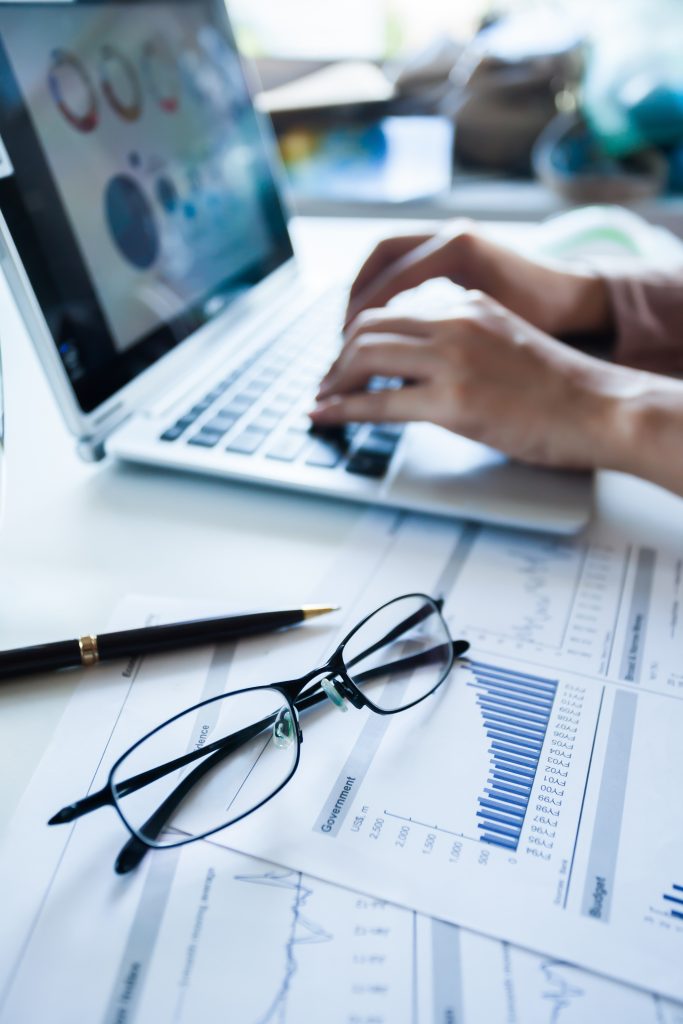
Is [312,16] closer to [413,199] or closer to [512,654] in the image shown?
[413,199]

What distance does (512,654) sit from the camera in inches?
15.6

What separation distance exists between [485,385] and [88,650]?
29 cm

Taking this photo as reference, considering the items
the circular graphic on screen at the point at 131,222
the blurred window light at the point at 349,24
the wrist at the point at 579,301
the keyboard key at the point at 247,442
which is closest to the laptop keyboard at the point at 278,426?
the keyboard key at the point at 247,442

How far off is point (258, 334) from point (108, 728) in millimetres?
421

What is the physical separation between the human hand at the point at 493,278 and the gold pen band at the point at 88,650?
37 centimetres

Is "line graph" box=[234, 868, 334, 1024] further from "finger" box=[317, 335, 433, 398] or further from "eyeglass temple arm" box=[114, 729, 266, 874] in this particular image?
"finger" box=[317, 335, 433, 398]

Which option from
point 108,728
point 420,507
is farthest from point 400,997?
point 420,507

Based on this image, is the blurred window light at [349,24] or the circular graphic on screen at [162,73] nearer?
the circular graphic on screen at [162,73]

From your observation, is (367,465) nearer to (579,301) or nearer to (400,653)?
(400,653)

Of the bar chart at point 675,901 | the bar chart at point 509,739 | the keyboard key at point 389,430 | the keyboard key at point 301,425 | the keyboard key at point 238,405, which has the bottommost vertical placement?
the bar chart at point 675,901

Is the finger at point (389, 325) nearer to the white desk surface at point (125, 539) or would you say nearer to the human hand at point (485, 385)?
the human hand at point (485, 385)

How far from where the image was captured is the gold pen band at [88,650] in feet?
1.23

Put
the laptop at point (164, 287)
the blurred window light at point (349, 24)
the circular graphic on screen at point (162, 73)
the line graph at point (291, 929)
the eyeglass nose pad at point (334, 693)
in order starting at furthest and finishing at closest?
the blurred window light at point (349, 24)
the circular graphic on screen at point (162, 73)
the laptop at point (164, 287)
the eyeglass nose pad at point (334, 693)
the line graph at point (291, 929)

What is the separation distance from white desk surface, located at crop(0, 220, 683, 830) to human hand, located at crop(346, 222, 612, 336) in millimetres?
206
